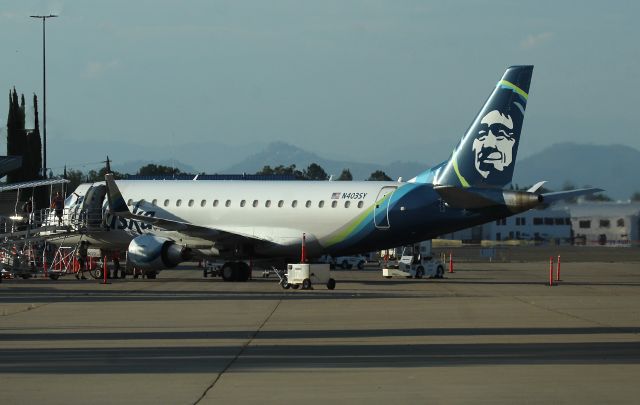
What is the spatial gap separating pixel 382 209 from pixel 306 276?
554 cm

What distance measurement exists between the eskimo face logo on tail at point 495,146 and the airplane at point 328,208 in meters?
0.04

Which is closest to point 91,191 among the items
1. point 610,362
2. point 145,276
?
point 145,276

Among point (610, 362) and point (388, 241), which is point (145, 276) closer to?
point (388, 241)

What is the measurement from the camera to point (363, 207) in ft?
141

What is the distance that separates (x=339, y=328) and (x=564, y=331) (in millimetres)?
4394

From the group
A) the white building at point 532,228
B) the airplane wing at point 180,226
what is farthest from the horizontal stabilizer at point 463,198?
the white building at point 532,228

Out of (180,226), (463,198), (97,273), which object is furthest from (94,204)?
(463,198)

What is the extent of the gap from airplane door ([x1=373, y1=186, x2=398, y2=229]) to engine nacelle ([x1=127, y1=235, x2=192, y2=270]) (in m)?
7.10

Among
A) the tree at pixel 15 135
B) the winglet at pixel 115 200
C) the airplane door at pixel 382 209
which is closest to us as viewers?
the airplane door at pixel 382 209

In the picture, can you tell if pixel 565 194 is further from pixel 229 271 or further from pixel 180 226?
pixel 180 226

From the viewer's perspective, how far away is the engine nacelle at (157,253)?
43.6m

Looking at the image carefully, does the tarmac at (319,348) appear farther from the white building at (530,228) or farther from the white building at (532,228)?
the white building at (532,228)

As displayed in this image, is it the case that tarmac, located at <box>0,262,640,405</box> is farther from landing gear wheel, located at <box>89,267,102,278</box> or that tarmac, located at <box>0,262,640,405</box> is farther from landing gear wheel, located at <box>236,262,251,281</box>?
landing gear wheel, located at <box>89,267,102,278</box>

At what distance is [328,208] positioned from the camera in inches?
1719
